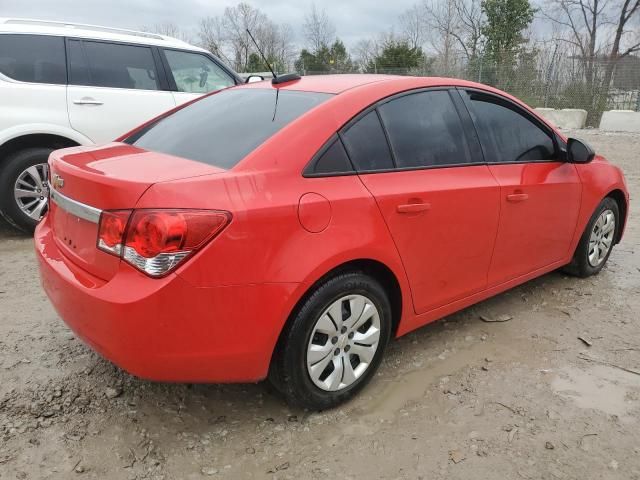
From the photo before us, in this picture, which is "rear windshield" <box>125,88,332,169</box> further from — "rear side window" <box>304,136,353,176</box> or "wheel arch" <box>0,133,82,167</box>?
"wheel arch" <box>0,133,82,167</box>

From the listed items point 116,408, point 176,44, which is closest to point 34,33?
point 176,44

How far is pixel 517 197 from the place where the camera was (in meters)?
3.17

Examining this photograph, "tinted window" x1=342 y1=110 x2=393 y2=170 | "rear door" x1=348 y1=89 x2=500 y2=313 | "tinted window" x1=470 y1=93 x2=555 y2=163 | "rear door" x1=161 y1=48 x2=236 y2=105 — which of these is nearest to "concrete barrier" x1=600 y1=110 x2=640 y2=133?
"rear door" x1=161 y1=48 x2=236 y2=105

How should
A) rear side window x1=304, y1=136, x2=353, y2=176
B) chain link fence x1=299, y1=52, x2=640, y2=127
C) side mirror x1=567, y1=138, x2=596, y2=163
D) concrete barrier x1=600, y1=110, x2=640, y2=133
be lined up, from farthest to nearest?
chain link fence x1=299, y1=52, x2=640, y2=127 < concrete barrier x1=600, y1=110, x2=640, y2=133 < side mirror x1=567, y1=138, x2=596, y2=163 < rear side window x1=304, y1=136, x2=353, y2=176

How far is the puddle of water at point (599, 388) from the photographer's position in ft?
8.52

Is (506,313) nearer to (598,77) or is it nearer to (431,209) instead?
(431,209)

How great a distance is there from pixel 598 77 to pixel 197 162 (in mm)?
17097

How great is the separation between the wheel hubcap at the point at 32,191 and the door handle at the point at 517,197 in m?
4.00

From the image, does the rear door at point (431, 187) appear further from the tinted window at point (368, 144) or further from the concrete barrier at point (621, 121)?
the concrete barrier at point (621, 121)

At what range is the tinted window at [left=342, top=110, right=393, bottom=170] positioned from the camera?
8.08 feet

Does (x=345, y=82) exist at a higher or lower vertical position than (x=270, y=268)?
higher

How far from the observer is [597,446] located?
231 cm

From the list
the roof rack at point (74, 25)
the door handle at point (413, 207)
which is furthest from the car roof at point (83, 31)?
the door handle at point (413, 207)

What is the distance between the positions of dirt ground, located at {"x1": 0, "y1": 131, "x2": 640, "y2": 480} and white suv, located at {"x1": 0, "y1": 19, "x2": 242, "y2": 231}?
6.29 feet
